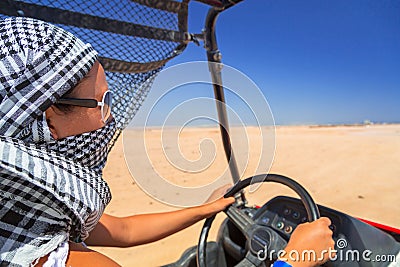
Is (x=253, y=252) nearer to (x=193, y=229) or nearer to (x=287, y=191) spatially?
(x=193, y=229)

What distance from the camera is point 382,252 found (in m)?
1.20

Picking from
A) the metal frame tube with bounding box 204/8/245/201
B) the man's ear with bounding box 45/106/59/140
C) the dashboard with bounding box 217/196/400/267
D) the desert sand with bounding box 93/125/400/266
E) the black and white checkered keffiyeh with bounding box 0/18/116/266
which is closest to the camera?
the black and white checkered keffiyeh with bounding box 0/18/116/266

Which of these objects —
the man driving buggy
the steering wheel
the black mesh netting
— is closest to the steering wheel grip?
the steering wheel

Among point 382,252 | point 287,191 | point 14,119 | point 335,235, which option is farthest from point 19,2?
point 287,191

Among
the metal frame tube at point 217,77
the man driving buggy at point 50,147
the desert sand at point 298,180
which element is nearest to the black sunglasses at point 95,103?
the man driving buggy at point 50,147

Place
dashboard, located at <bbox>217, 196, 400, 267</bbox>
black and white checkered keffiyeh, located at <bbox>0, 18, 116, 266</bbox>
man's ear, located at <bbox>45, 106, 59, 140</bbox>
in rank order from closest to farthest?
black and white checkered keffiyeh, located at <bbox>0, 18, 116, 266</bbox>
man's ear, located at <bbox>45, 106, 59, 140</bbox>
dashboard, located at <bbox>217, 196, 400, 267</bbox>

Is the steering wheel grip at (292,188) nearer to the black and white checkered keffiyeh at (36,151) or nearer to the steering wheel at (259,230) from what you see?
the steering wheel at (259,230)

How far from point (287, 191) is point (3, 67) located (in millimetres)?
4693

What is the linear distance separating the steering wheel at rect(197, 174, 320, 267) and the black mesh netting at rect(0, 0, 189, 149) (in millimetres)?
690

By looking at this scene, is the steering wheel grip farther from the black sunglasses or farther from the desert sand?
the black sunglasses

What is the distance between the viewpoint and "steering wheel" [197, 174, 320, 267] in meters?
1.25

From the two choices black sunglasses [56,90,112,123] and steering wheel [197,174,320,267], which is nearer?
black sunglasses [56,90,112,123]

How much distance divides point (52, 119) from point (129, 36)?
97 centimetres

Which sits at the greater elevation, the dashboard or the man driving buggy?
the man driving buggy
